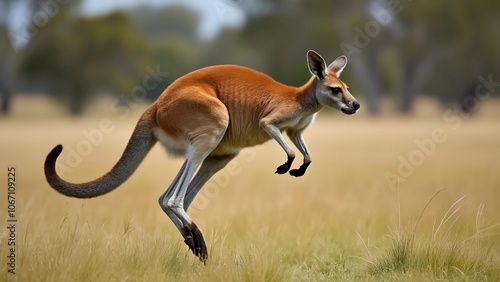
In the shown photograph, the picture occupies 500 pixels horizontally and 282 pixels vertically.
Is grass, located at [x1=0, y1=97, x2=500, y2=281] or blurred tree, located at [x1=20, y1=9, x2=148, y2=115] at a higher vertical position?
blurred tree, located at [x1=20, y1=9, x2=148, y2=115]

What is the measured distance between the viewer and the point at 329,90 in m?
7.23

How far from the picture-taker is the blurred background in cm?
4353

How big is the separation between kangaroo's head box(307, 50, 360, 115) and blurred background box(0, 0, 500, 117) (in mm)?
34234

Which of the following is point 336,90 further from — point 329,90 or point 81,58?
point 81,58

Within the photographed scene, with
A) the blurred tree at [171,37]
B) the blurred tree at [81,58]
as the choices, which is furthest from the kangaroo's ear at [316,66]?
the blurred tree at [81,58]

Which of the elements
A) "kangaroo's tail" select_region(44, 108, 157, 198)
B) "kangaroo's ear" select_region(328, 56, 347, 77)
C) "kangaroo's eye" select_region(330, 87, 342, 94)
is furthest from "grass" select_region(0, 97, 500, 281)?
"kangaroo's ear" select_region(328, 56, 347, 77)

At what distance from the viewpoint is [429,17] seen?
1751 inches

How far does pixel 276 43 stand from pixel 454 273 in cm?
3851

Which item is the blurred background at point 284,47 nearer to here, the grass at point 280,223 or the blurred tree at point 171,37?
the blurred tree at point 171,37

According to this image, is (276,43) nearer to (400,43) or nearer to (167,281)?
(400,43)

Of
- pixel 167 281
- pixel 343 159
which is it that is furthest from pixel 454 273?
pixel 343 159

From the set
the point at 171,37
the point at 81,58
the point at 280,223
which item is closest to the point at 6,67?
the point at 81,58

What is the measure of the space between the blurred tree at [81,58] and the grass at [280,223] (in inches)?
837

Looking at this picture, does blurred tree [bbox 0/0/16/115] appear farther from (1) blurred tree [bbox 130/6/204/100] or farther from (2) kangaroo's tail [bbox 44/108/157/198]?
(2) kangaroo's tail [bbox 44/108/157/198]
